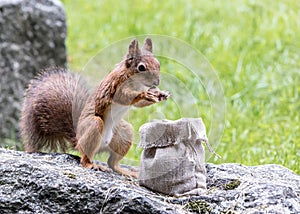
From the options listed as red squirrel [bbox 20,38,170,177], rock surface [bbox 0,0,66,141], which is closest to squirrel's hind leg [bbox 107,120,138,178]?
red squirrel [bbox 20,38,170,177]

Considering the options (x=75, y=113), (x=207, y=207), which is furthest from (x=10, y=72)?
(x=207, y=207)

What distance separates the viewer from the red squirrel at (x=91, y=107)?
3168mm

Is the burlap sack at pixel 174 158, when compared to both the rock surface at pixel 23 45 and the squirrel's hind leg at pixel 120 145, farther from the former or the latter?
the rock surface at pixel 23 45

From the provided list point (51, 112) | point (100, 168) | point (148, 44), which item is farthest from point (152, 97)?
point (51, 112)

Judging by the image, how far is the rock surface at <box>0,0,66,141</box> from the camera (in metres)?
5.93

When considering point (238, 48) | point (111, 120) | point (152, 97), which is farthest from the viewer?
point (238, 48)

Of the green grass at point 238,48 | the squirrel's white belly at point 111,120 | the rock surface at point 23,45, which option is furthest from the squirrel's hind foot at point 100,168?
the rock surface at point 23,45

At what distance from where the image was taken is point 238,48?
7.47 meters

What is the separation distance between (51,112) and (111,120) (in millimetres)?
622

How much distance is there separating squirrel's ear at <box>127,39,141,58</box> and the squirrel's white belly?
0.88 feet

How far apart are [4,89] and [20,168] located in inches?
117

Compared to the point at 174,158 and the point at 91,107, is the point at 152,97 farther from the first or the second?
the point at 91,107

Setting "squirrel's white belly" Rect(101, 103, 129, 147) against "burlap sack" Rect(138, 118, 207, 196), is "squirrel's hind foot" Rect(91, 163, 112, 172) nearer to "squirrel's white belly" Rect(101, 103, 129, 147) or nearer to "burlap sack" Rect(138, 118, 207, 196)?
"squirrel's white belly" Rect(101, 103, 129, 147)

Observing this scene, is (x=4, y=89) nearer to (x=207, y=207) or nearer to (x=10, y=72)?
(x=10, y=72)
